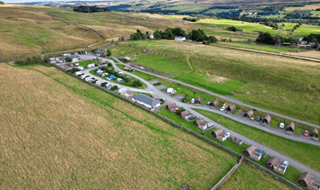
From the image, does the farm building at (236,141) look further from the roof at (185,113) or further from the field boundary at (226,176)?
the roof at (185,113)

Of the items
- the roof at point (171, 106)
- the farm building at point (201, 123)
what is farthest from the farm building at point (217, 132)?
the roof at point (171, 106)

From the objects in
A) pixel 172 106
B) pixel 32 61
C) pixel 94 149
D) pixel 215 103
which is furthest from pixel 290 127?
pixel 32 61

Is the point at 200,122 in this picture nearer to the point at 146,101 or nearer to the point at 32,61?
the point at 146,101

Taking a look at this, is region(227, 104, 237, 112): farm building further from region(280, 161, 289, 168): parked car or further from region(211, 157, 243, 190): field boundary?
region(280, 161, 289, 168): parked car

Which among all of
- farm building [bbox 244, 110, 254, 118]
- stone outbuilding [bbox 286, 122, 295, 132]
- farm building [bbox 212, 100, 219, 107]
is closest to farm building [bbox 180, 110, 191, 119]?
farm building [bbox 212, 100, 219, 107]

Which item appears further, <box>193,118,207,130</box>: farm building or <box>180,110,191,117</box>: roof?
<box>180,110,191,117</box>: roof

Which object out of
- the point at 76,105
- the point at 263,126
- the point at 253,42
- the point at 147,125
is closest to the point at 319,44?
the point at 253,42

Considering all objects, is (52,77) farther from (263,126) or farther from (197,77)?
(263,126)
